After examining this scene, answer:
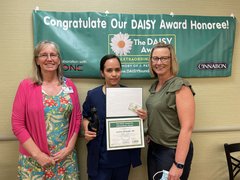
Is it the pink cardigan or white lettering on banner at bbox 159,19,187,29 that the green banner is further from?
the pink cardigan

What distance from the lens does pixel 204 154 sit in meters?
2.30

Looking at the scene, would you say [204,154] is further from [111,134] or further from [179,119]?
[111,134]

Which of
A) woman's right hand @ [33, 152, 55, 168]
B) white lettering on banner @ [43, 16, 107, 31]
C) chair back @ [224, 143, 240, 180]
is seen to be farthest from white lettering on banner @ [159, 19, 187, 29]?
woman's right hand @ [33, 152, 55, 168]

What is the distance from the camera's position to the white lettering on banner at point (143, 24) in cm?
205

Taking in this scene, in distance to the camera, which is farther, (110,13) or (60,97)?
(110,13)

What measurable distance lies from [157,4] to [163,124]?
1.06 metres

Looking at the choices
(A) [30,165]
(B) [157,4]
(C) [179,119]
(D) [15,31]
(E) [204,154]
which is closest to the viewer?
(C) [179,119]

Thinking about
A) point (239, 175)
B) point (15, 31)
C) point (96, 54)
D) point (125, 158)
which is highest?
point (15, 31)

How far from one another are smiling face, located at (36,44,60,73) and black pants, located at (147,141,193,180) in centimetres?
90

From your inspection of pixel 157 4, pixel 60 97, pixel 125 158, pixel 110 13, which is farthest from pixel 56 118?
pixel 157 4

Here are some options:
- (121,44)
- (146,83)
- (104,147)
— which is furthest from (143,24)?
(104,147)

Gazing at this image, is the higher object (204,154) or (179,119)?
(179,119)

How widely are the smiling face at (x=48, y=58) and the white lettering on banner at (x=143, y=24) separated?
71cm

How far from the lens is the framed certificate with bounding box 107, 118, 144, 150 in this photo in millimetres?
1695
